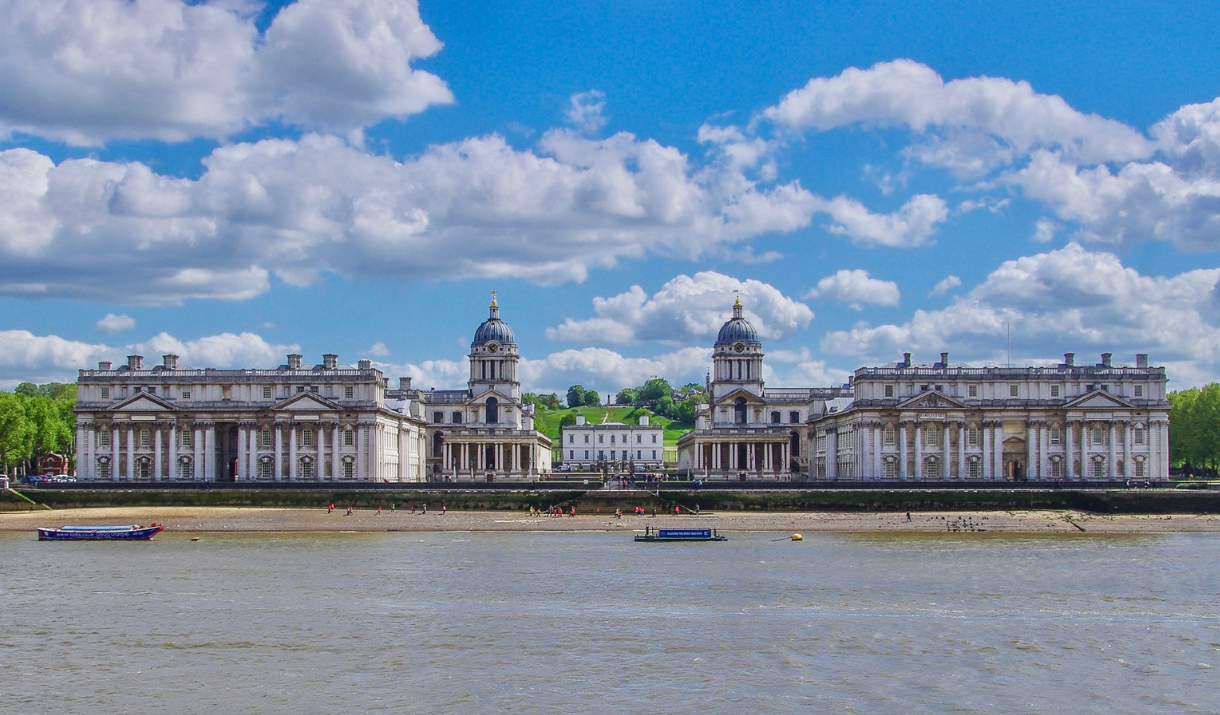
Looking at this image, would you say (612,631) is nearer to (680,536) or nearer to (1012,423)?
(680,536)

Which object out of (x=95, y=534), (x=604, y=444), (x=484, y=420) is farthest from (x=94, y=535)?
(x=604, y=444)

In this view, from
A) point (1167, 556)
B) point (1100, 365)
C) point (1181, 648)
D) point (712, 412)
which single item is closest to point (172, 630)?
point (1181, 648)

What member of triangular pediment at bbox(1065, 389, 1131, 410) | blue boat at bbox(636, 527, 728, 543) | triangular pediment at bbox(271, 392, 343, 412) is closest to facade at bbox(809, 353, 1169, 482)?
triangular pediment at bbox(1065, 389, 1131, 410)

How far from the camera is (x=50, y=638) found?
37500 millimetres

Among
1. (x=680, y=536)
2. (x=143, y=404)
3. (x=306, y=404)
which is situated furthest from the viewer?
(x=306, y=404)

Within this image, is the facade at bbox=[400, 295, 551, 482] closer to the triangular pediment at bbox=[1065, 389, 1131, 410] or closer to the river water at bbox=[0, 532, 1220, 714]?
the triangular pediment at bbox=[1065, 389, 1131, 410]

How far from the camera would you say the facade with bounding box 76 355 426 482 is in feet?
334

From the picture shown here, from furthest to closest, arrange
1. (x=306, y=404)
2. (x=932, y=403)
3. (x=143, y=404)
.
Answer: (x=306, y=404) → (x=143, y=404) → (x=932, y=403)

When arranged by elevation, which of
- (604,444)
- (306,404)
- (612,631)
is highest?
(306,404)

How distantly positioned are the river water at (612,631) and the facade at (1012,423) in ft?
128

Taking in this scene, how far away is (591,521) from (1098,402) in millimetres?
44759

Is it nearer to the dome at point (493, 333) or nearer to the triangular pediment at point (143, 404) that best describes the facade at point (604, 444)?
the dome at point (493, 333)

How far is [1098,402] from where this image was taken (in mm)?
101312

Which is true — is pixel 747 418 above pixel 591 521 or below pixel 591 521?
above
